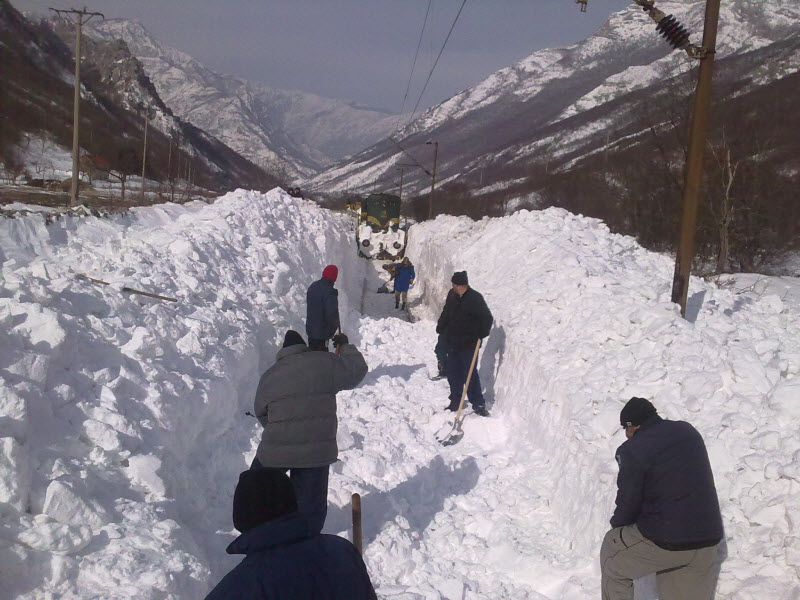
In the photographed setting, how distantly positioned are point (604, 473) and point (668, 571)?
1228 mm

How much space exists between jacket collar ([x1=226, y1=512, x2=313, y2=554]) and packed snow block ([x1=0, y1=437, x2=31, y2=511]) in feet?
6.05

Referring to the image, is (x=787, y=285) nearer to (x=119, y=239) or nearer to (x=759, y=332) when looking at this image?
(x=759, y=332)

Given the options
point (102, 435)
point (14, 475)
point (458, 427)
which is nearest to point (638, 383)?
point (458, 427)

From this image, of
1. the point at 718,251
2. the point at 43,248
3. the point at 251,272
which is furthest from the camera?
the point at 718,251

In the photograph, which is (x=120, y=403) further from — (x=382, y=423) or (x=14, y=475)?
(x=382, y=423)

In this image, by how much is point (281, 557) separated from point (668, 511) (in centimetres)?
229

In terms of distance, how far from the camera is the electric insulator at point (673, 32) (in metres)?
6.18

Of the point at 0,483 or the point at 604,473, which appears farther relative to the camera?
the point at 604,473

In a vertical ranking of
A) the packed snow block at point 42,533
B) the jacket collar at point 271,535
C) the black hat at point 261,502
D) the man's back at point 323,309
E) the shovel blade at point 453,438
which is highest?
the man's back at point 323,309

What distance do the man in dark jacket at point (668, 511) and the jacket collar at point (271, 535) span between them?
2136 millimetres

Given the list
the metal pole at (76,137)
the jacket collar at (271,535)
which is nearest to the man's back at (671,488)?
the jacket collar at (271,535)

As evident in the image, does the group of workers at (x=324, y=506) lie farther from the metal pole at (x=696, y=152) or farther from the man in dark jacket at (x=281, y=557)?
the metal pole at (x=696, y=152)

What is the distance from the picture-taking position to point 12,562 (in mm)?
A: 2691

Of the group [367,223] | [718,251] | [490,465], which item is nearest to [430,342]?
[490,465]
